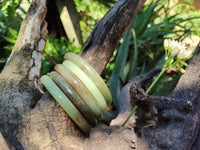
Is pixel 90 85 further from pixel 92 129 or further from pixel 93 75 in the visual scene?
pixel 92 129

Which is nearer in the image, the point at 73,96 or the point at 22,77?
the point at 73,96

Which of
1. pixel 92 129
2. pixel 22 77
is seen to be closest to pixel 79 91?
pixel 92 129

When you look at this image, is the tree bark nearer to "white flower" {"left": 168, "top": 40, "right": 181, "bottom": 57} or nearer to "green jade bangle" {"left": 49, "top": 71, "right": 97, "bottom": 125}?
"green jade bangle" {"left": 49, "top": 71, "right": 97, "bottom": 125}

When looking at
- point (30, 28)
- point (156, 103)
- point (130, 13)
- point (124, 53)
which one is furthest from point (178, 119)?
point (124, 53)

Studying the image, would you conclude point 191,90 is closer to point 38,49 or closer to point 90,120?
point 90,120

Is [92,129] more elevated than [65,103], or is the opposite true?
[65,103]

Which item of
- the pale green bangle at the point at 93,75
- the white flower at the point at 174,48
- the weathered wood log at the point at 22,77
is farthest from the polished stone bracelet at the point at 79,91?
the white flower at the point at 174,48

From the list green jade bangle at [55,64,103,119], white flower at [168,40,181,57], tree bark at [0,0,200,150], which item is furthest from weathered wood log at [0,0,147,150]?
white flower at [168,40,181,57]

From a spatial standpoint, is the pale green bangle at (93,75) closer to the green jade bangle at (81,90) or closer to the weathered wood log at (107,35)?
the green jade bangle at (81,90)

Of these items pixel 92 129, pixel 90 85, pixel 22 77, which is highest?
pixel 22 77
